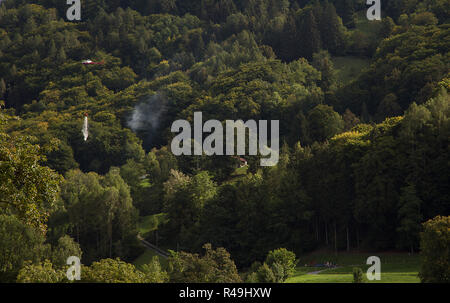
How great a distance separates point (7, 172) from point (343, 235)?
54.4 m

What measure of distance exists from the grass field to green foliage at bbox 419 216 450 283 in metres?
4.70

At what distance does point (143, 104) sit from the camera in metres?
177

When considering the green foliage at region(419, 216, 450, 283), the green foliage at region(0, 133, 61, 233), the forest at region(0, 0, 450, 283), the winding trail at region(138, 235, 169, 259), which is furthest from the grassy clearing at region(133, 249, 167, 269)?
the green foliage at region(0, 133, 61, 233)

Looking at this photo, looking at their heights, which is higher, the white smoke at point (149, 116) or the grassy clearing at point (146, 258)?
the white smoke at point (149, 116)

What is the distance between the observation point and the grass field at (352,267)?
5747cm

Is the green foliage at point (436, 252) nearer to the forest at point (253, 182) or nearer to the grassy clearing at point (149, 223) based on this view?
the forest at point (253, 182)

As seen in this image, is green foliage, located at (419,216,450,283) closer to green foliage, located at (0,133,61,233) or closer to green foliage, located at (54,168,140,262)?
green foliage, located at (0,133,61,233)

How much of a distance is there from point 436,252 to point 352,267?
69.2 feet

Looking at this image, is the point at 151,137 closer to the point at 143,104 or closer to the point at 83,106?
the point at 143,104

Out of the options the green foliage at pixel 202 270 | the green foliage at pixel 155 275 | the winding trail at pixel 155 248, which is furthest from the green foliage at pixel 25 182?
the winding trail at pixel 155 248

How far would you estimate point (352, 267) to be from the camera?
227 ft

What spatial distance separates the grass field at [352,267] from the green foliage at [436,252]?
4697 millimetres

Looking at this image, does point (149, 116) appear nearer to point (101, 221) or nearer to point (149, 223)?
point (149, 223)
